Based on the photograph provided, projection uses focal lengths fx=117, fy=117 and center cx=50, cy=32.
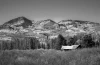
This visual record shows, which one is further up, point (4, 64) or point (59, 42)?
point (4, 64)

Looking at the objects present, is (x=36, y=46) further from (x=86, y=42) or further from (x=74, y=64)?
(x=74, y=64)

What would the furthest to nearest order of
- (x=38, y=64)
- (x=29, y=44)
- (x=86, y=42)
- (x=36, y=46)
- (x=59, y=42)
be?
1. (x=36, y=46)
2. (x=29, y=44)
3. (x=59, y=42)
4. (x=86, y=42)
5. (x=38, y=64)

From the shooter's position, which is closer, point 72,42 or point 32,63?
point 32,63

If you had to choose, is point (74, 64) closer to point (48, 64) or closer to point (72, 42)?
point (48, 64)

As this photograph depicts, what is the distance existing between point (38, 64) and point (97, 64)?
3253 millimetres

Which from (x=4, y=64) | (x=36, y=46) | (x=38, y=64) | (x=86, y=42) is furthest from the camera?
(x=36, y=46)

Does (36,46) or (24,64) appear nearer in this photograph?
(24,64)

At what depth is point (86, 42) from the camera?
4547 centimetres

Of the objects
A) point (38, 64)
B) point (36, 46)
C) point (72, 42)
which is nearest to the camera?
point (38, 64)

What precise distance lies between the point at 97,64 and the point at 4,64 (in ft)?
16.4

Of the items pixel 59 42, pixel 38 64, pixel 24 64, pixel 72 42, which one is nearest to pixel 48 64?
pixel 38 64

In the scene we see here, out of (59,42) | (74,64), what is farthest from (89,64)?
(59,42)

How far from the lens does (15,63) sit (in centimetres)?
643

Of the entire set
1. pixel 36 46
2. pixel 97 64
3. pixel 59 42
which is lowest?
pixel 36 46
